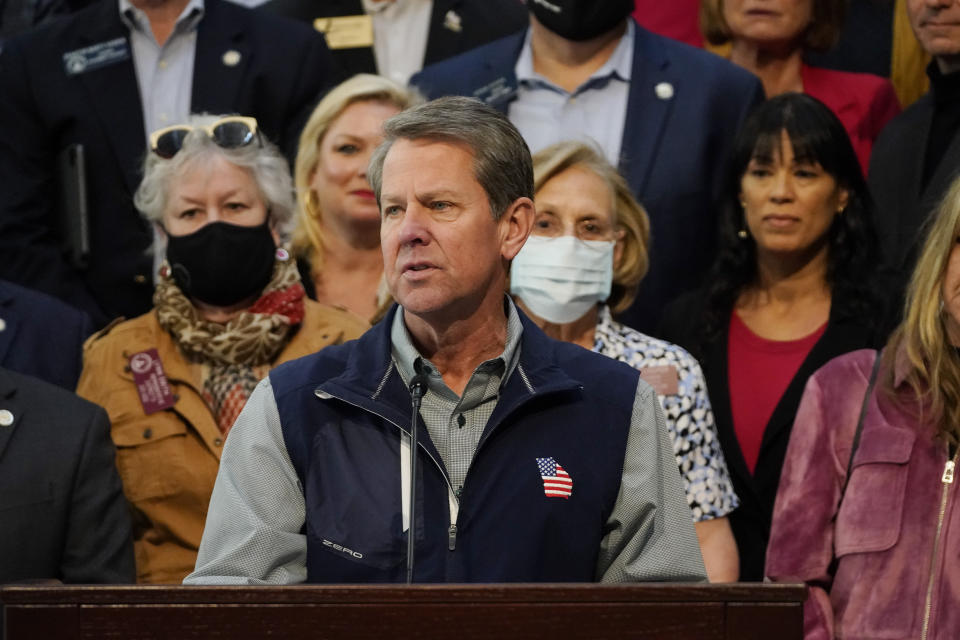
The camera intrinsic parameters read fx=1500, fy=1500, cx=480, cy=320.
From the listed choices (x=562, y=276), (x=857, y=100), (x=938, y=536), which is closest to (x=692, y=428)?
(x=562, y=276)

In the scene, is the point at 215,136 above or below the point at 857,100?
below

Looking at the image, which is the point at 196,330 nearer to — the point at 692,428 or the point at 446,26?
the point at 692,428

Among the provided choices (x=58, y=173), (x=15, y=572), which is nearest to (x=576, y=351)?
(x=15, y=572)

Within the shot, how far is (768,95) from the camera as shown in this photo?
591 cm

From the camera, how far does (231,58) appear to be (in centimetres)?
566

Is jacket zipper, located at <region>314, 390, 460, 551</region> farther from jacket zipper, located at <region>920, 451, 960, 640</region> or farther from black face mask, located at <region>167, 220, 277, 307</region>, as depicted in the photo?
black face mask, located at <region>167, 220, 277, 307</region>

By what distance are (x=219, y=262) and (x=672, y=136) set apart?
1826mm

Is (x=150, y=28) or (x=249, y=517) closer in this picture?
(x=249, y=517)

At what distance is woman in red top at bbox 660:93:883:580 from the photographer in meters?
4.70

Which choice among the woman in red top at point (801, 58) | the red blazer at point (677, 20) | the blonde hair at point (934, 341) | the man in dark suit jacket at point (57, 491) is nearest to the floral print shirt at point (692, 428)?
the blonde hair at point (934, 341)

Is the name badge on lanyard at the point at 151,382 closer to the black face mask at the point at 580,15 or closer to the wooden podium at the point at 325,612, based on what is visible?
the black face mask at the point at 580,15

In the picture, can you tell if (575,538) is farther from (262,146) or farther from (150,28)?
(150,28)

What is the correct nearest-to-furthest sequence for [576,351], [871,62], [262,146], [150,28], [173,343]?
[576,351] < [173,343] < [262,146] < [150,28] < [871,62]

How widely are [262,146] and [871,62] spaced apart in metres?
2.84
